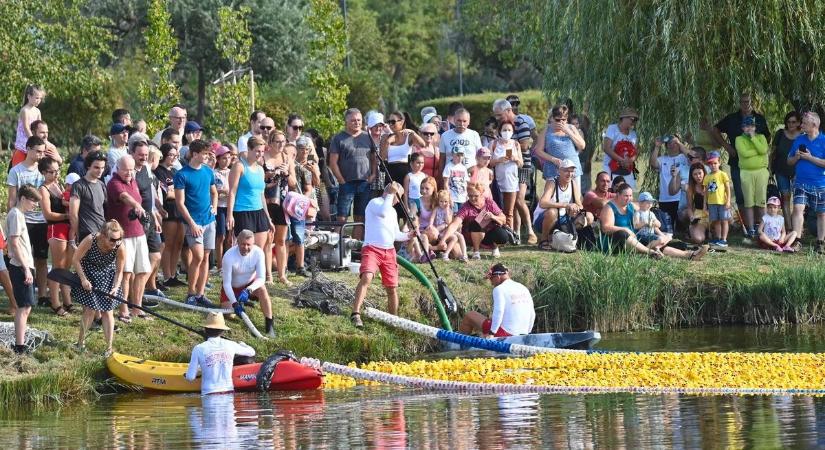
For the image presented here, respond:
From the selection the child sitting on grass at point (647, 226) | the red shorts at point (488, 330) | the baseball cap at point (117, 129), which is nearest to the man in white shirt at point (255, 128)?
the baseball cap at point (117, 129)

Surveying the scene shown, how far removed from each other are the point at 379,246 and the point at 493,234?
119 inches

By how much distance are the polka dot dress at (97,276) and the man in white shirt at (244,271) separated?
141cm

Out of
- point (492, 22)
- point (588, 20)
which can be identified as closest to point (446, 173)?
point (588, 20)

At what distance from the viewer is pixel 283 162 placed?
60.2 ft

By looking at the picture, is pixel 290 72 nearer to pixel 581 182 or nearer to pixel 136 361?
pixel 581 182

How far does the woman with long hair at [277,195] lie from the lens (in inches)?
712

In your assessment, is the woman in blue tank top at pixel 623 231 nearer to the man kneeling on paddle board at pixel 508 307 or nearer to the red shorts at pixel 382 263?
the man kneeling on paddle board at pixel 508 307

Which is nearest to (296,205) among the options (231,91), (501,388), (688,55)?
(501,388)

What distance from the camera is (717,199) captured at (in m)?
21.6

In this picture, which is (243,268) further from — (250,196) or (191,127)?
(191,127)

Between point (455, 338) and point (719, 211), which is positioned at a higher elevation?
point (719, 211)

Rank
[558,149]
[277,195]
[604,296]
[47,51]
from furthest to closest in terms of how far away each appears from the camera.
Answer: [47,51] → [558,149] → [604,296] → [277,195]

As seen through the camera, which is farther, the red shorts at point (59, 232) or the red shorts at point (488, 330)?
the red shorts at point (488, 330)

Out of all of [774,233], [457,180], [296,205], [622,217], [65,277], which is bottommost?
[65,277]
